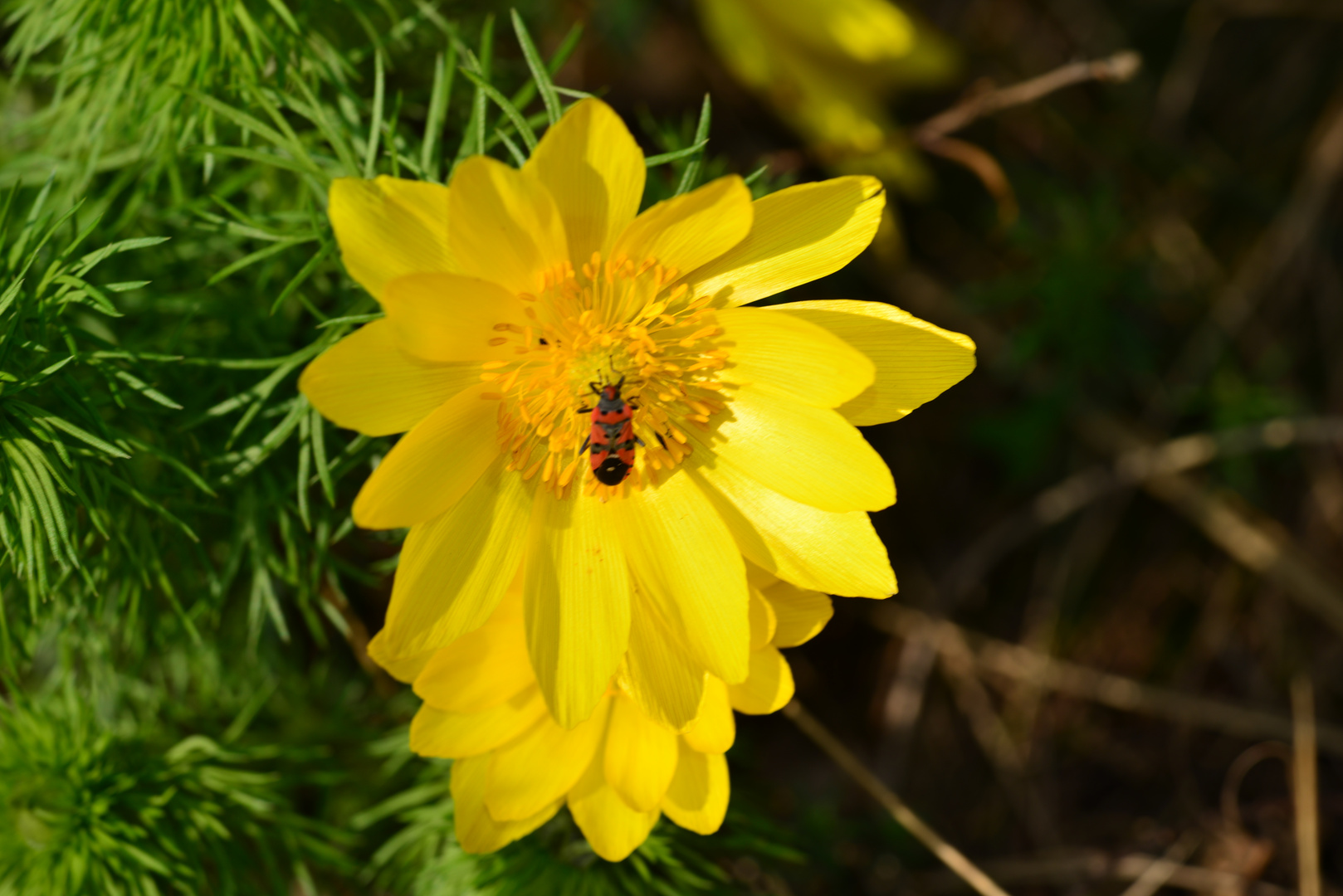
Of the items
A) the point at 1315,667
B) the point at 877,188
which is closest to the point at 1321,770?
A: the point at 1315,667

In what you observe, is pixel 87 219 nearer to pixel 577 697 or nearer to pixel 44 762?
pixel 44 762

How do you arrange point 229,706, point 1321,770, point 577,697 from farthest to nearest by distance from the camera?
1. point 1321,770
2. point 229,706
3. point 577,697

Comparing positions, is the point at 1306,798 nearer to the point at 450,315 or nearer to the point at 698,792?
the point at 698,792

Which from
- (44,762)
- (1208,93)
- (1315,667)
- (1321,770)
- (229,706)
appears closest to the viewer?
(44,762)

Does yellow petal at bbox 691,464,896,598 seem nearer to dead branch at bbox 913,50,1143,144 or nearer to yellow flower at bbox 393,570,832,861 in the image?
yellow flower at bbox 393,570,832,861

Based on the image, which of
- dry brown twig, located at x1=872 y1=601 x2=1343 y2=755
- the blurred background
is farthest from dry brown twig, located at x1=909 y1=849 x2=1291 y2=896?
dry brown twig, located at x1=872 y1=601 x2=1343 y2=755

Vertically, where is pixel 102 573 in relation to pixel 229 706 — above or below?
above
